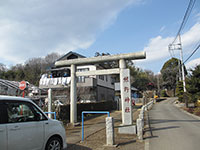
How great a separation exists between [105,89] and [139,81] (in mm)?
23030

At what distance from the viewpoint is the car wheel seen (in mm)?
4820

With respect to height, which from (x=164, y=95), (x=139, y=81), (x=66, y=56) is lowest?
(x=164, y=95)

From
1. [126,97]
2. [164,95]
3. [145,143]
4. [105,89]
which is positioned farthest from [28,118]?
[164,95]

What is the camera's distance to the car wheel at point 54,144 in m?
4.82

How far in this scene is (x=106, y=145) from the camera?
20.4ft

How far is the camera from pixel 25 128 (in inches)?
169

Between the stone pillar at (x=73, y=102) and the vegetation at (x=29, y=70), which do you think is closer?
the stone pillar at (x=73, y=102)

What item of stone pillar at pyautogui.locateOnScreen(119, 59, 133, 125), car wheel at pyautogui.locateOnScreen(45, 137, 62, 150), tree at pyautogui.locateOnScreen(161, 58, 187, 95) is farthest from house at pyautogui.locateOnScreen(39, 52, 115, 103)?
tree at pyautogui.locateOnScreen(161, 58, 187, 95)

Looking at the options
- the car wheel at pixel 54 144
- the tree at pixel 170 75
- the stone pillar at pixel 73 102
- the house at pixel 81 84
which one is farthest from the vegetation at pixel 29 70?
the tree at pixel 170 75

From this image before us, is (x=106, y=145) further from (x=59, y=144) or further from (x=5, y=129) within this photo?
(x=5, y=129)

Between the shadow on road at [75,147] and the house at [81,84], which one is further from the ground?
the house at [81,84]

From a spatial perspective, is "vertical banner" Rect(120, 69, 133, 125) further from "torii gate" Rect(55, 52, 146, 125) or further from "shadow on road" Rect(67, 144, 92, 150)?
"shadow on road" Rect(67, 144, 92, 150)

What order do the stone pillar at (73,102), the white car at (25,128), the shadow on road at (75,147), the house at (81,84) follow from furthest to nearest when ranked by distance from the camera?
the house at (81,84)
the stone pillar at (73,102)
the shadow on road at (75,147)
the white car at (25,128)

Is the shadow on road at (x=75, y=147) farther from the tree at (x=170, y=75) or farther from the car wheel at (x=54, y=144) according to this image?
the tree at (x=170, y=75)
